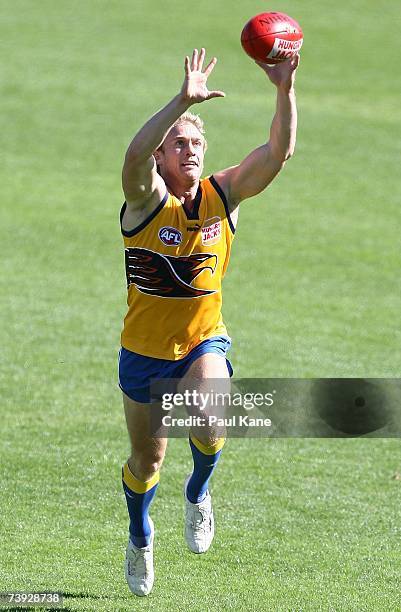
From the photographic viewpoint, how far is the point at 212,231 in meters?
6.41

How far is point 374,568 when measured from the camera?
7.00 m

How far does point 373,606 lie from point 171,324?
197 cm

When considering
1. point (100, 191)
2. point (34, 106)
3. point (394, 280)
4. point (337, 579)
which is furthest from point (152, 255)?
Answer: point (34, 106)

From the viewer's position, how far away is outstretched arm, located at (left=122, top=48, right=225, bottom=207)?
5.84 meters

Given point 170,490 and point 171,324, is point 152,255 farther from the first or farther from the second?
point 170,490

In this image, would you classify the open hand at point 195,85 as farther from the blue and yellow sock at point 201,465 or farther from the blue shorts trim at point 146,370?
the blue and yellow sock at point 201,465

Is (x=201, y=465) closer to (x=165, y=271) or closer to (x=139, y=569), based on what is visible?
(x=139, y=569)

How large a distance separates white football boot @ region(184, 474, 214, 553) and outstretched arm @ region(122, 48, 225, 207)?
1965 millimetres

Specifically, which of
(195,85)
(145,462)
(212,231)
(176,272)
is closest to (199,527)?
(145,462)

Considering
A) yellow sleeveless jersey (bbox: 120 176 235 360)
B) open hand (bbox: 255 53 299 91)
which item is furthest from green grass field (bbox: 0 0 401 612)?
open hand (bbox: 255 53 299 91)

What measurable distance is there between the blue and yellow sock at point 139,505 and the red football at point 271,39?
253cm

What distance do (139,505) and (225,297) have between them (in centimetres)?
752

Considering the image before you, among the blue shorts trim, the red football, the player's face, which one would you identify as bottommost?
the blue shorts trim

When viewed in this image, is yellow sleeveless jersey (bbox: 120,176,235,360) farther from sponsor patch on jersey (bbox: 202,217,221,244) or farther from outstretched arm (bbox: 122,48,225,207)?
outstretched arm (bbox: 122,48,225,207)
